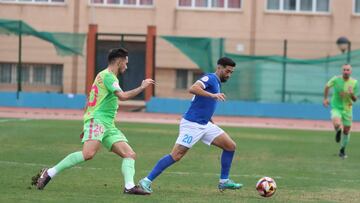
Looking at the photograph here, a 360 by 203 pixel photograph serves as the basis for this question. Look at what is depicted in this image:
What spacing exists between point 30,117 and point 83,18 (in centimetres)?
1255

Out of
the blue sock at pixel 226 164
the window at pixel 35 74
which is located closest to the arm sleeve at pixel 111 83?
the blue sock at pixel 226 164

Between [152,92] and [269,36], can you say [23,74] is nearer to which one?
[152,92]

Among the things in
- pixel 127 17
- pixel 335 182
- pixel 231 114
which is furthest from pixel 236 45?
pixel 335 182

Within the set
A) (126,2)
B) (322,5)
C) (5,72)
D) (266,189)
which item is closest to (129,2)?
(126,2)

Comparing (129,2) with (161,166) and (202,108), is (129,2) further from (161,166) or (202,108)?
(161,166)

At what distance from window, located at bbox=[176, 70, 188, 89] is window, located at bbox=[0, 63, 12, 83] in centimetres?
741

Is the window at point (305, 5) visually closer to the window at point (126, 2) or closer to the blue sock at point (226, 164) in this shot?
the window at point (126, 2)

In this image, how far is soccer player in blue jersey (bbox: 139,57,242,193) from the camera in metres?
12.8

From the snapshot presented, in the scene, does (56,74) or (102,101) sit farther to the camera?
(56,74)

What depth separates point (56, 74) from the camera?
4225cm

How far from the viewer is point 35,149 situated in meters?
19.3

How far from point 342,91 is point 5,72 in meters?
21.9

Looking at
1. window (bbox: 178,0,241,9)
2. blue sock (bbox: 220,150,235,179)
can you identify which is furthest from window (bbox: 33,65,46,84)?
blue sock (bbox: 220,150,235,179)

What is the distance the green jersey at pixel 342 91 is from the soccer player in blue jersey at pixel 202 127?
24.4ft
